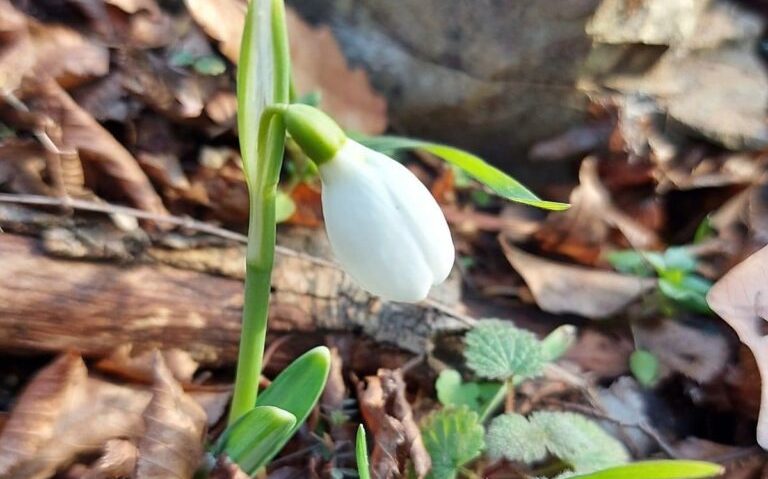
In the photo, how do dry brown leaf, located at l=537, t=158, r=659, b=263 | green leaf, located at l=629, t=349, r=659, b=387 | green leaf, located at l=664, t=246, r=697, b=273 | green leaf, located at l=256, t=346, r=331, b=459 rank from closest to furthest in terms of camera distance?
green leaf, located at l=256, t=346, r=331, b=459 → green leaf, located at l=629, t=349, r=659, b=387 → green leaf, located at l=664, t=246, r=697, b=273 → dry brown leaf, located at l=537, t=158, r=659, b=263

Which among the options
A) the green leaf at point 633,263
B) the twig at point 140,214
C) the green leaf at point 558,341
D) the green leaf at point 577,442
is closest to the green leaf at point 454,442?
the green leaf at point 577,442

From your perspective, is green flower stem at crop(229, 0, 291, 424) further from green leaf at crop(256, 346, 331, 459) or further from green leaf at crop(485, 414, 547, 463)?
green leaf at crop(485, 414, 547, 463)

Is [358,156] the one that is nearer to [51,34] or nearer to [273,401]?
[273,401]

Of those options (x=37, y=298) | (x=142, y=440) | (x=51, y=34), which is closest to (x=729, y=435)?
(x=142, y=440)

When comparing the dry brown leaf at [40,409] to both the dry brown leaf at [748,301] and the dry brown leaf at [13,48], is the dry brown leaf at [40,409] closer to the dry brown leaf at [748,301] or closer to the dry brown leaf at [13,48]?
the dry brown leaf at [13,48]

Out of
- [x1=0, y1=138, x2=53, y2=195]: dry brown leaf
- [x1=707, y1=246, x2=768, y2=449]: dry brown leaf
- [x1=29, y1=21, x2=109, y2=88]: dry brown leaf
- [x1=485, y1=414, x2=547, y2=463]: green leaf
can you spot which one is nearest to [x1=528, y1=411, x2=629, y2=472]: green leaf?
[x1=485, y1=414, x2=547, y2=463]: green leaf
